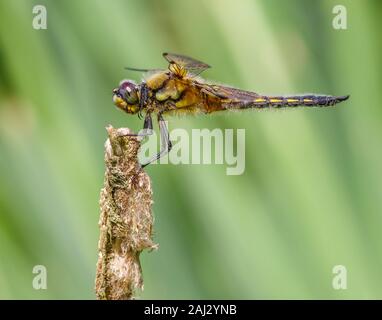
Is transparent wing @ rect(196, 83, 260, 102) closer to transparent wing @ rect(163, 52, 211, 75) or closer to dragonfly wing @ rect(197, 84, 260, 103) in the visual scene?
dragonfly wing @ rect(197, 84, 260, 103)

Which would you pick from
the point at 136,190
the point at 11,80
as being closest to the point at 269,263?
the point at 136,190

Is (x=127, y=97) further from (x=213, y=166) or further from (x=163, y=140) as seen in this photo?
(x=213, y=166)

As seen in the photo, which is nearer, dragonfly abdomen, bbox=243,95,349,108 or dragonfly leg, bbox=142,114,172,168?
→ dragonfly leg, bbox=142,114,172,168

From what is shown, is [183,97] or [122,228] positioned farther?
[183,97]

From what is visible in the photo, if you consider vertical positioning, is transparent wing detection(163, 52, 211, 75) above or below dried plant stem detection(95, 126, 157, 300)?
above

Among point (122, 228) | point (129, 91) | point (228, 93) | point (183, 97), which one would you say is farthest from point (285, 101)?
point (122, 228)

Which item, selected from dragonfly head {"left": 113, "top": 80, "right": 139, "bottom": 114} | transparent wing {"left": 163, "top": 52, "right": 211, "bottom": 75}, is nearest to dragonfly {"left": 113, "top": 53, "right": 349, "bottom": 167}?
dragonfly head {"left": 113, "top": 80, "right": 139, "bottom": 114}

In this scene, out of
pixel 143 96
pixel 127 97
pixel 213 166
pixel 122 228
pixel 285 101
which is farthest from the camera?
pixel 285 101
